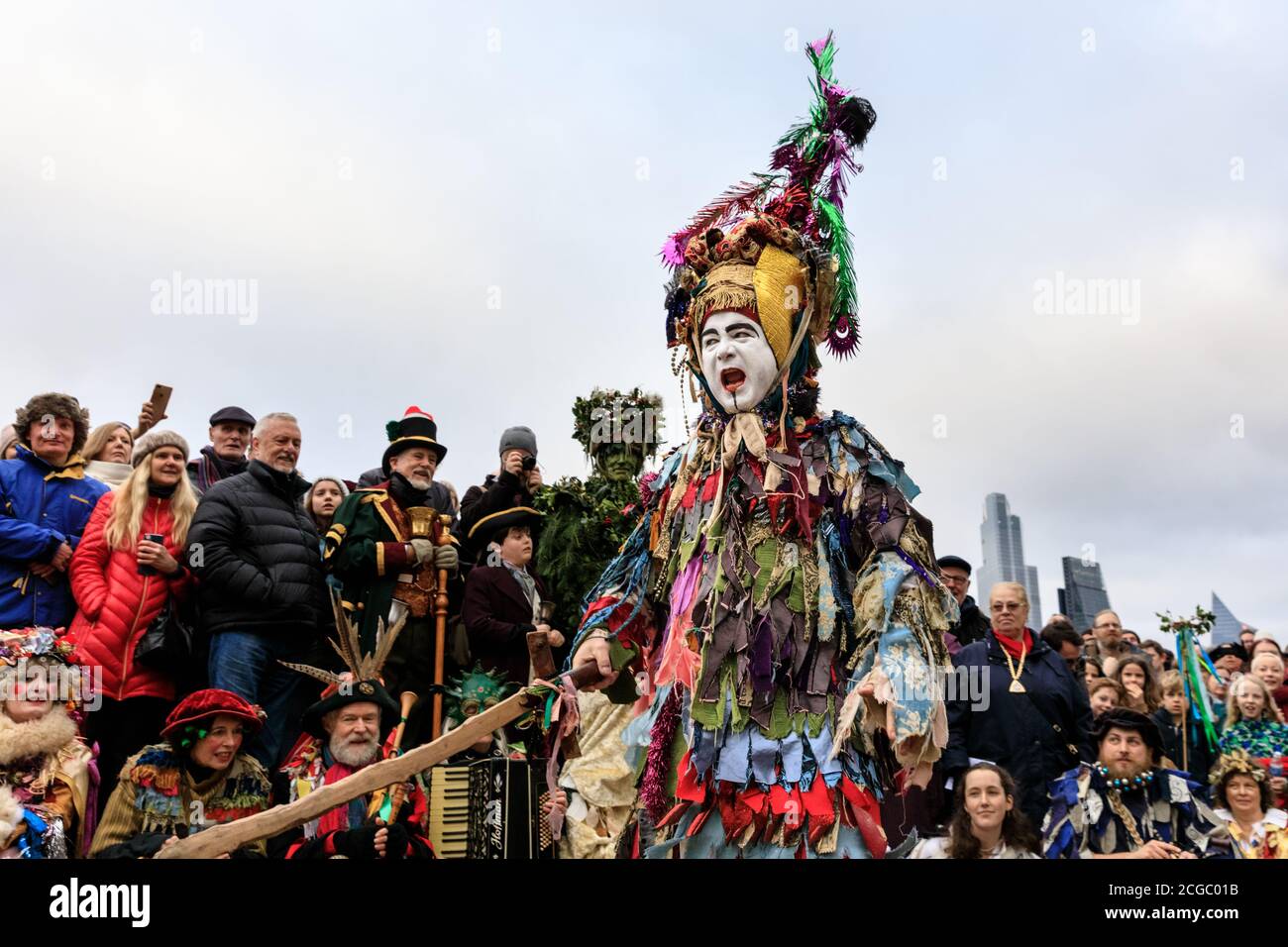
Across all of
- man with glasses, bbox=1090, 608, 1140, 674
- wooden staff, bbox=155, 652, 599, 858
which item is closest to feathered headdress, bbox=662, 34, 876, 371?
wooden staff, bbox=155, 652, 599, 858

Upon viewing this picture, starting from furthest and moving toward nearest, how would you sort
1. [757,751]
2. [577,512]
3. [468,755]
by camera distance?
1. [577,512]
2. [468,755]
3. [757,751]

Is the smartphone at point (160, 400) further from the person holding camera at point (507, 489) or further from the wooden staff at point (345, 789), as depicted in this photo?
the wooden staff at point (345, 789)

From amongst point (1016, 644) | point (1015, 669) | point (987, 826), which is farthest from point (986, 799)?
point (1016, 644)

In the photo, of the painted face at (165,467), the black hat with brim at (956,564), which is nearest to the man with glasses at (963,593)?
the black hat with brim at (956,564)

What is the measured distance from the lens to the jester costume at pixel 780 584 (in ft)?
11.7

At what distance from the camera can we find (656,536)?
13.5 ft

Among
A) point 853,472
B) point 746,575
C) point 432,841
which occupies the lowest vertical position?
point 432,841

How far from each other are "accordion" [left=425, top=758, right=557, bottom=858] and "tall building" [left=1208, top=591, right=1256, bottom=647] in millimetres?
A: 6057

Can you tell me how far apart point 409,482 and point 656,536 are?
2602 mm

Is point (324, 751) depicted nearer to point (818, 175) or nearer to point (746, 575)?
point (746, 575)

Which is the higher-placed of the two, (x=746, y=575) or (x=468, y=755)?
(x=746, y=575)

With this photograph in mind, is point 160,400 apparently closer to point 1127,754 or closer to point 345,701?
point 345,701

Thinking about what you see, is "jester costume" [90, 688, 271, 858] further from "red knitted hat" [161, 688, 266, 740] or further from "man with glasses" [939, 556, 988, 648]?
"man with glasses" [939, 556, 988, 648]
